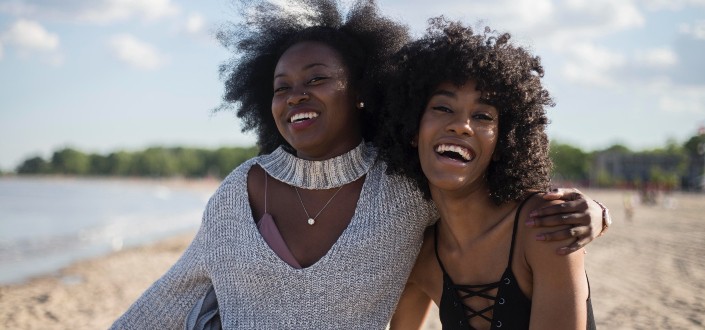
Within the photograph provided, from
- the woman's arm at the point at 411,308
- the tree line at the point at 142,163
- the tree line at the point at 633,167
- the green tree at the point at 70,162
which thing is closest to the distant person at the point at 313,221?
the woman's arm at the point at 411,308

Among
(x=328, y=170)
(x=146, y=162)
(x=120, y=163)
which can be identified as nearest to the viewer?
(x=328, y=170)

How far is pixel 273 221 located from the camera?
3.25 meters

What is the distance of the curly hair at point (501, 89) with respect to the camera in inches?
107

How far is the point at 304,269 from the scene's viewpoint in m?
3.03

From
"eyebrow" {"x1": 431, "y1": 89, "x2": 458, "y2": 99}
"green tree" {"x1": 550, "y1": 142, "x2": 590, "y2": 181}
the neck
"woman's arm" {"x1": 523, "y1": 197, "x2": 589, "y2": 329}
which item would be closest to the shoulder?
"woman's arm" {"x1": 523, "y1": 197, "x2": 589, "y2": 329}

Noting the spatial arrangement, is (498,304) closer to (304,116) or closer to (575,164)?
(304,116)

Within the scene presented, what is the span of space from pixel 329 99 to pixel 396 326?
4.15 ft

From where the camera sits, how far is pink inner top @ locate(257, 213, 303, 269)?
3.10 m

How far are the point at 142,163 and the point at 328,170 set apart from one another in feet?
462

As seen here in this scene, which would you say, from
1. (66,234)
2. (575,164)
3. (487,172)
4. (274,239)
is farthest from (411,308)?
(575,164)

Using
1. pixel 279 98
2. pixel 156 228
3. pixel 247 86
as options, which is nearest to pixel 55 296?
pixel 247 86

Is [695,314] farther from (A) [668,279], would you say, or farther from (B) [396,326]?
(B) [396,326]

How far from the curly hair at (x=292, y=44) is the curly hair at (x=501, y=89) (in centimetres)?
45

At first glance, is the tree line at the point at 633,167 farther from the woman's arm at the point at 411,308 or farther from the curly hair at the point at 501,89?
the curly hair at the point at 501,89
